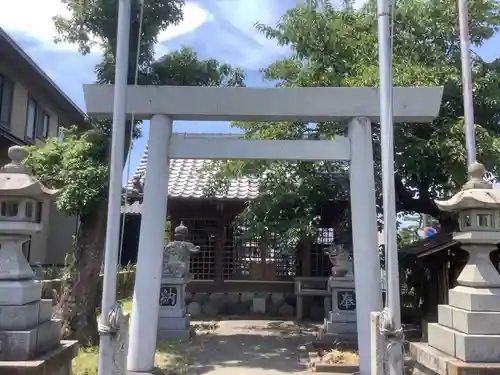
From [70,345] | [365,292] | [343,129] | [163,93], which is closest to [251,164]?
[343,129]

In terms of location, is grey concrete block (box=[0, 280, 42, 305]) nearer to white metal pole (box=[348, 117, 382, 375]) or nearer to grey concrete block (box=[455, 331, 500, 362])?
white metal pole (box=[348, 117, 382, 375])

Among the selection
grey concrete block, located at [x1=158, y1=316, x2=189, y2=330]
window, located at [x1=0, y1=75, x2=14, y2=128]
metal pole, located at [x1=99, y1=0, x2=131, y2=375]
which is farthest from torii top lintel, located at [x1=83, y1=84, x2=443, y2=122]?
window, located at [x1=0, y1=75, x2=14, y2=128]

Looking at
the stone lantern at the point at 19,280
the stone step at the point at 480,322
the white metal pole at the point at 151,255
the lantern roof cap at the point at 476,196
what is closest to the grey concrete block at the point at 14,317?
the stone lantern at the point at 19,280

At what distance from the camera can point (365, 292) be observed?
267 inches

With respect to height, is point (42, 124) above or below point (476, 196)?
above

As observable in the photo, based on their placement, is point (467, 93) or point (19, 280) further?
point (467, 93)

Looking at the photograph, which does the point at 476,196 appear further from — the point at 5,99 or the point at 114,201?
the point at 5,99

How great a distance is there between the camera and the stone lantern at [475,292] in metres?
4.66

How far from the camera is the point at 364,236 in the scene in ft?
22.7

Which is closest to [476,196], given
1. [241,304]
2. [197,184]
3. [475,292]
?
[475,292]

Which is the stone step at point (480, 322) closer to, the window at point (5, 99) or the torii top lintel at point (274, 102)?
the torii top lintel at point (274, 102)

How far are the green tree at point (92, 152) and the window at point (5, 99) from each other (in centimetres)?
599

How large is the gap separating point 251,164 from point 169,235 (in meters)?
5.52

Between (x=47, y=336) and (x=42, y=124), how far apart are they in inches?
565
